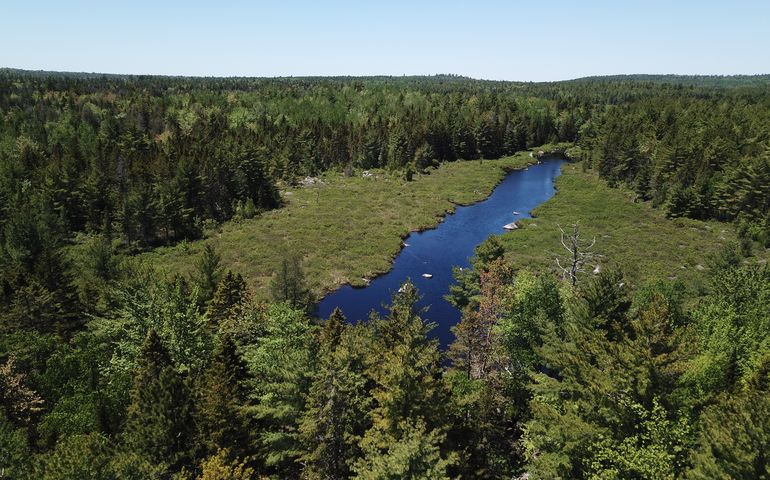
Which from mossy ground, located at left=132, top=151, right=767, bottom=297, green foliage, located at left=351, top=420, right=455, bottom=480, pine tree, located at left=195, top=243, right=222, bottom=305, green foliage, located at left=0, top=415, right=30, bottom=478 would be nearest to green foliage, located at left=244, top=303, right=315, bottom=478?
green foliage, located at left=351, top=420, right=455, bottom=480

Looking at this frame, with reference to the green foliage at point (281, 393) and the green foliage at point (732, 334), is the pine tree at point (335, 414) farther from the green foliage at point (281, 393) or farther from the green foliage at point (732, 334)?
the green foliage at point (732, 334)

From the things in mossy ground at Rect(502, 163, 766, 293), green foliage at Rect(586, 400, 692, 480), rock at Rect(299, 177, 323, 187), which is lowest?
mossy ground at Rect(502, 163, 766, 293)

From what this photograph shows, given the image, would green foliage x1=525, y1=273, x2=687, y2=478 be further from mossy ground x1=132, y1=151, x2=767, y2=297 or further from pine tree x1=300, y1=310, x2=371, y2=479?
mossy ground x1=132, y1=151, x2=767, y2=297

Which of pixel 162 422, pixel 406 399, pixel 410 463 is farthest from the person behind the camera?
pixel 162 422

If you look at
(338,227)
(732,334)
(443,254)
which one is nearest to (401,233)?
(443,254)

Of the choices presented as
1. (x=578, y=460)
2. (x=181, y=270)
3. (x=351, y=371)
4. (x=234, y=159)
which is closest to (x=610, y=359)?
(x=578, y=460)

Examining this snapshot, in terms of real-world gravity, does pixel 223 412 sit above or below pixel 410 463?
below

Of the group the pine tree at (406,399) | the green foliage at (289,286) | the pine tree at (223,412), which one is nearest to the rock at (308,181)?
the green foliage at (289,286)

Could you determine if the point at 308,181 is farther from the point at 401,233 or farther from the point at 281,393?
the point at 281,393
